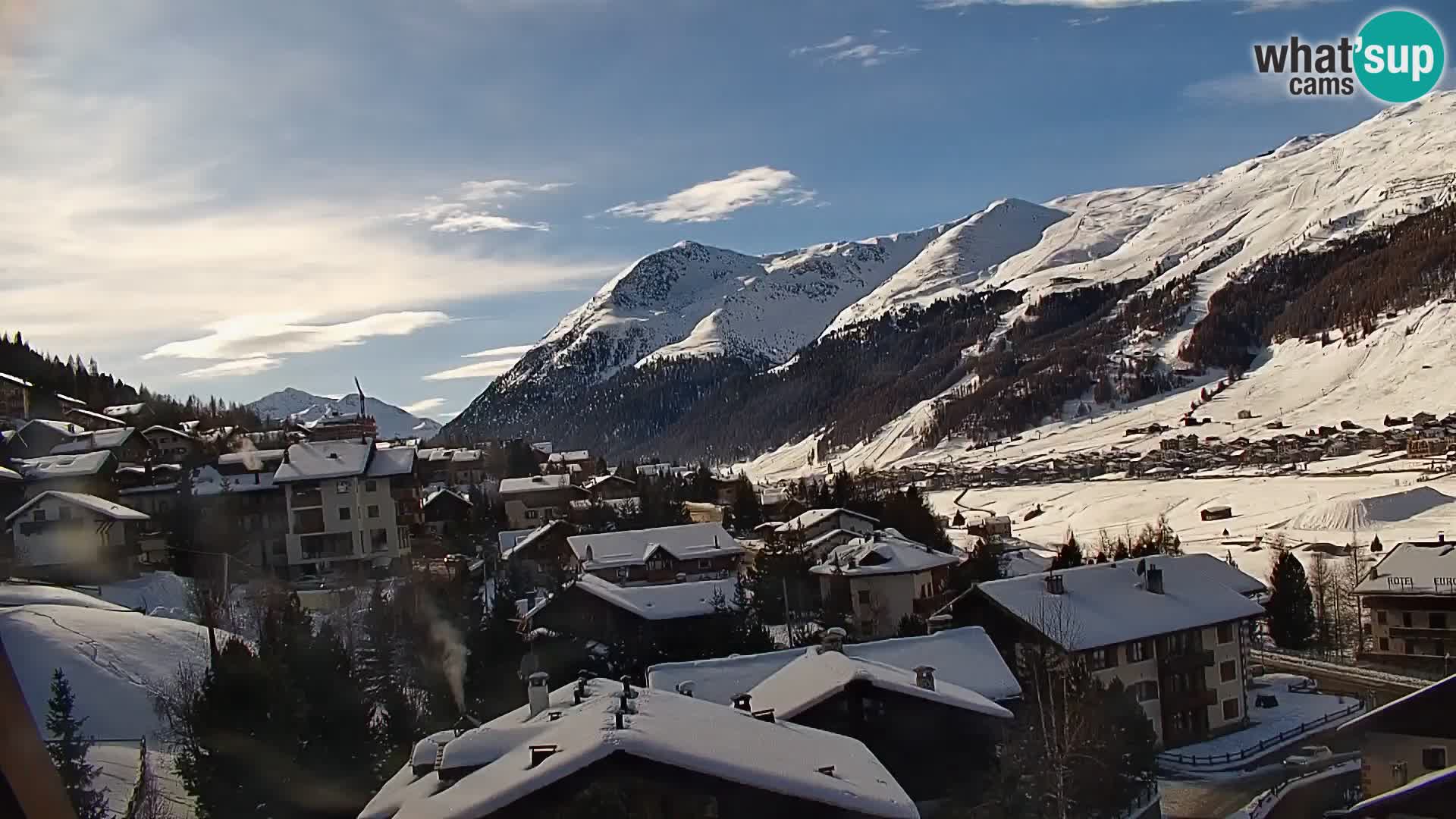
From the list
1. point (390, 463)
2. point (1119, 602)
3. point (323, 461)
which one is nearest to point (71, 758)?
point (1119, 602)

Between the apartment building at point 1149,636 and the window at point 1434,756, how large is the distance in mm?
7071

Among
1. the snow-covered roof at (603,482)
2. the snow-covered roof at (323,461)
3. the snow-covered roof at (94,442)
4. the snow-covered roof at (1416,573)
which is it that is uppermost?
the snow-covered roof at (94,442)

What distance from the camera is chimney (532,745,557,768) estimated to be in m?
7.94

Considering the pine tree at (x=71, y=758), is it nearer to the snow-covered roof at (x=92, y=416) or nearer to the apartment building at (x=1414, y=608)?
the apartment building at (x=1414, y=608)

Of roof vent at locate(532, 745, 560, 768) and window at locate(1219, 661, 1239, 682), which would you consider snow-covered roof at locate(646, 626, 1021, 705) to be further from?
roof vent at locate(532, 745, 560, 768)

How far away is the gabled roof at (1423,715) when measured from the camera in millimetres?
12812

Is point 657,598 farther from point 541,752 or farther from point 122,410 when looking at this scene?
point 122,410

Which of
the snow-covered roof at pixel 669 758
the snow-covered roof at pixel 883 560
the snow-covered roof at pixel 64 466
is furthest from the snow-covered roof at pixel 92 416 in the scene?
the snow-covered roof at pixel 669 758

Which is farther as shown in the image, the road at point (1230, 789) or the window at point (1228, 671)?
the window at point (1228, 671)

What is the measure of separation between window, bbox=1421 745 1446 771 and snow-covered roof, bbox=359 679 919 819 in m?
7.32

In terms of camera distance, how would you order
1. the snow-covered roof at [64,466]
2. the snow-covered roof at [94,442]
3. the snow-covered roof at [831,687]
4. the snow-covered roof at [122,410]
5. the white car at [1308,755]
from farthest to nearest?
the snow-covered roof at [122,410] → the snow-covered roof at [94,442] → the snow-covered roof at [64,466] → the white car at [1308,755] → the snow-covered roof at [831,687]

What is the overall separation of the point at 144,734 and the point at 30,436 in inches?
1028

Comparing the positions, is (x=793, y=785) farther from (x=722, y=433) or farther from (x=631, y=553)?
(x=722, y=433)

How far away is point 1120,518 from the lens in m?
55.8
